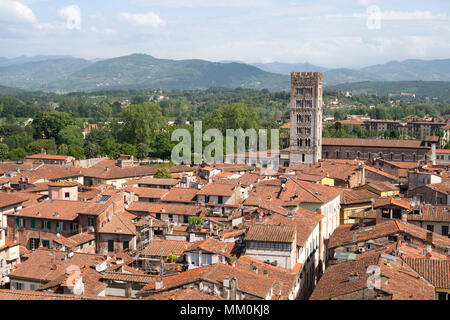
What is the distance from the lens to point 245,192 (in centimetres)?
4106

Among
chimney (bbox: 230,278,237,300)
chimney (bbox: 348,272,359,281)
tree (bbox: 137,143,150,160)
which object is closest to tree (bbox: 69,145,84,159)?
tree (bbox: 137,143,150,160)

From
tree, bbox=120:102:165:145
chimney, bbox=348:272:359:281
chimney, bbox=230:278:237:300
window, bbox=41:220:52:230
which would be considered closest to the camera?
chimney, bbox=230:278:237:300

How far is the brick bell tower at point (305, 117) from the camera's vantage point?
71250mm

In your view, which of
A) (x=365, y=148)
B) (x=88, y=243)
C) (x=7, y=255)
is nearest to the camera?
(x=7, y=255)

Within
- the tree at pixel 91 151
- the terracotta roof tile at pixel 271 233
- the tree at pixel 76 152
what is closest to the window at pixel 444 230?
the terracotta roof tile at pixel 271 233

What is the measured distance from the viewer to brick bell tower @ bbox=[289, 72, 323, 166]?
71250mm

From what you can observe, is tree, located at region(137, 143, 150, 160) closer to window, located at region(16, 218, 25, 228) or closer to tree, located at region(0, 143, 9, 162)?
tree, located at region(0, 143, 9, 162)

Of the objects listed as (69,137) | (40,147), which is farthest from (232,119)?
(40,147)

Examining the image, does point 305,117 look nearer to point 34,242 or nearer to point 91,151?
point 91,151

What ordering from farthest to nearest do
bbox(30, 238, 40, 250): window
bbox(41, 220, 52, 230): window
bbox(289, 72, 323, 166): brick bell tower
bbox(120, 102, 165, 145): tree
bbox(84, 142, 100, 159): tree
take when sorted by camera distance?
bbox(120, 102, 165, 145): tree → bbox(84, 142, 100, 159): tree → bbox(289, 72, 323, 166): brick bell tower → bbox(30, 238, 40, 250): window → bbox(41, 220, 52, 230): window

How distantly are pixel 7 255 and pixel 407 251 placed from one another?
19.7 m

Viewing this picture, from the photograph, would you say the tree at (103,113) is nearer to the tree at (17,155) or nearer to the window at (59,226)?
the tree at (17,155)

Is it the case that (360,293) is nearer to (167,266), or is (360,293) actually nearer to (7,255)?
(167,266)
